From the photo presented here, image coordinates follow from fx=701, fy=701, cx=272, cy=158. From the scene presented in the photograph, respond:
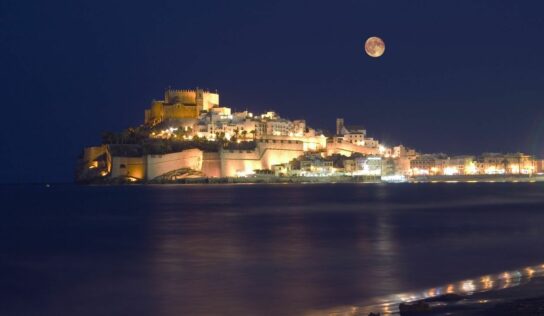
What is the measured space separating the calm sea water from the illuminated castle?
131 feet

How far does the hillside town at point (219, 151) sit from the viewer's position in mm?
57062

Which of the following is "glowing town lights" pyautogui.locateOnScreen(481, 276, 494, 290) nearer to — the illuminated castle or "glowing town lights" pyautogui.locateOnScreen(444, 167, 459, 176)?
the illuminated castle

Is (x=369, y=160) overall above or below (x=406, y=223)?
above

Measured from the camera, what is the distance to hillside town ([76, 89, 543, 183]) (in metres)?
57.1

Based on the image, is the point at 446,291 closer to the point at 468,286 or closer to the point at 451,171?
the point at 468,286

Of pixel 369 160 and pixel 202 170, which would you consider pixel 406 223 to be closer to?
pixel 202 170

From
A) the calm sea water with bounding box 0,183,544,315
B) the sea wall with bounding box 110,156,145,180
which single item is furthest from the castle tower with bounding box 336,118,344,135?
the calm sea water with bounding box 0,183,544,315

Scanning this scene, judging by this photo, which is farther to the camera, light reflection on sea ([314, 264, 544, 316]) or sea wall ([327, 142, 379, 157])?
sea wall ([327, 142, 379, 157])

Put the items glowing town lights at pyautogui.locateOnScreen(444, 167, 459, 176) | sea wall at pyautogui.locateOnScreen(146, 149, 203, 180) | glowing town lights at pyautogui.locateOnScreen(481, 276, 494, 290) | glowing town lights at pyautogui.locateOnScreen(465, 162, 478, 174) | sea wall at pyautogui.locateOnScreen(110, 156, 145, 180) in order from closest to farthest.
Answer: glowing town lights at pyautogui.locateOnScreen(481, 276, 494, 290), sea wall at pyautogui.locateOnScreen(146, 149, 203, 180), sea wall at pyautogui.locateOnScreen(110, 156, 145, 180), glowing town lights at pyautogui.locateOnScreen(444, 167, 459, 176), glowing town lights at pyautogui.locateOnScreen(465, 162, 478, 174)

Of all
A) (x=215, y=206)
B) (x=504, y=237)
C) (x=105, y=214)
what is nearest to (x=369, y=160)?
(x=215, y=206)

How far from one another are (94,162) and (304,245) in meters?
48.3

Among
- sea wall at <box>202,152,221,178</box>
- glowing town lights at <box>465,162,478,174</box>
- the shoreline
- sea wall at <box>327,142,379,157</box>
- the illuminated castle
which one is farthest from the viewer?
glowing town lights at <box>465,162,478,174</box>

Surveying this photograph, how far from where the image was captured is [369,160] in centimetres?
6688

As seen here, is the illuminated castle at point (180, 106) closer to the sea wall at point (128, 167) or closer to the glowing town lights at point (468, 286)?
the sea wall at point (128, 167)
